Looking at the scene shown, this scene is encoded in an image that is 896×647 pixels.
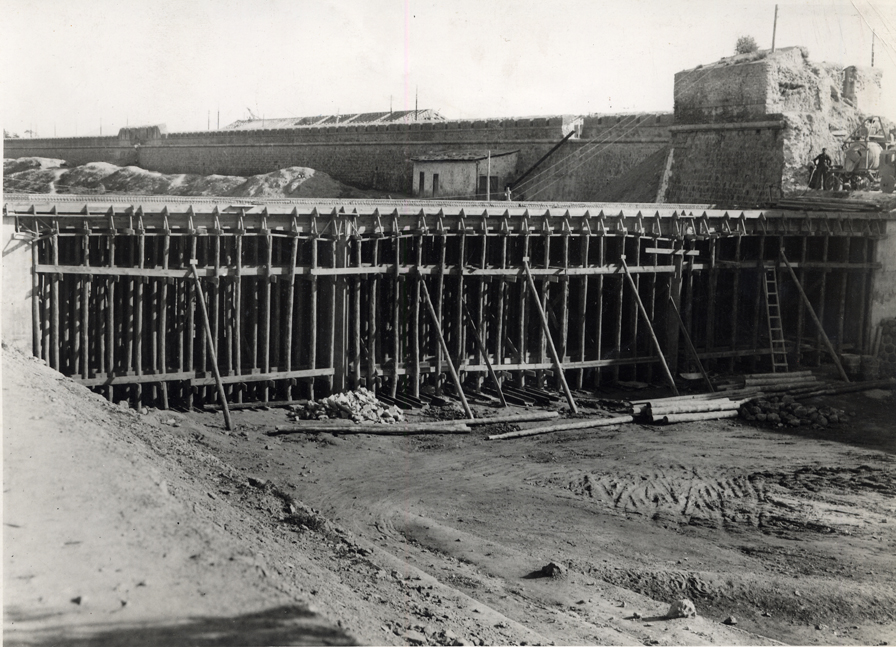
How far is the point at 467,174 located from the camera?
37.9m

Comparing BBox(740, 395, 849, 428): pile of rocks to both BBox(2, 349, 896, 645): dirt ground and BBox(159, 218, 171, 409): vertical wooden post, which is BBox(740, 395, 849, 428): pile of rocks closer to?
BBox(2, 349, 896, 645): dirt ground

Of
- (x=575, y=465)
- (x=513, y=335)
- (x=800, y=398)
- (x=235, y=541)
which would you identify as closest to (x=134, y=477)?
(x=235, y=541)

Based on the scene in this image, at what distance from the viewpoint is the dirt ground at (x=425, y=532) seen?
727cm

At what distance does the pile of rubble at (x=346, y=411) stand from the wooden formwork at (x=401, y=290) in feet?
2.58

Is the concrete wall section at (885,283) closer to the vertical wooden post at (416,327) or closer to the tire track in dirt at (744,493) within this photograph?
the tire track in dirt at (744,493)

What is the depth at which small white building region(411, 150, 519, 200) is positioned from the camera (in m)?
37.4

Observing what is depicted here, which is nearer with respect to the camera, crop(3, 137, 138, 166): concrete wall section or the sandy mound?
the sandy mound

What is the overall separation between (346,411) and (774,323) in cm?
1171

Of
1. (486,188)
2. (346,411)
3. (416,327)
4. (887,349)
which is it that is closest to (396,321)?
(416,327)

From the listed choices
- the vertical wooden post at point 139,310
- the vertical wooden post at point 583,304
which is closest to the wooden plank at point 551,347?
the vertical wooden post at point 583,304

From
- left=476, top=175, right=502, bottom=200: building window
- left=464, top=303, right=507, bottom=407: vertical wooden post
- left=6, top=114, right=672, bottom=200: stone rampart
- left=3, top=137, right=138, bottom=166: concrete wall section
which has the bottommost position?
left=464, top=303, right=507, bottom=407: vertical wooden post

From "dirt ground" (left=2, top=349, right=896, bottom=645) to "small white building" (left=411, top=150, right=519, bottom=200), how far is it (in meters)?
20.9

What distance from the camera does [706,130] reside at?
1189 inches

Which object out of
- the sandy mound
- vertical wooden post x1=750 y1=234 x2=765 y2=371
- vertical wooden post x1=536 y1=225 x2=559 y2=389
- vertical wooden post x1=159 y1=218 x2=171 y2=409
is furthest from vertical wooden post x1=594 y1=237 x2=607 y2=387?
the sandy mound
